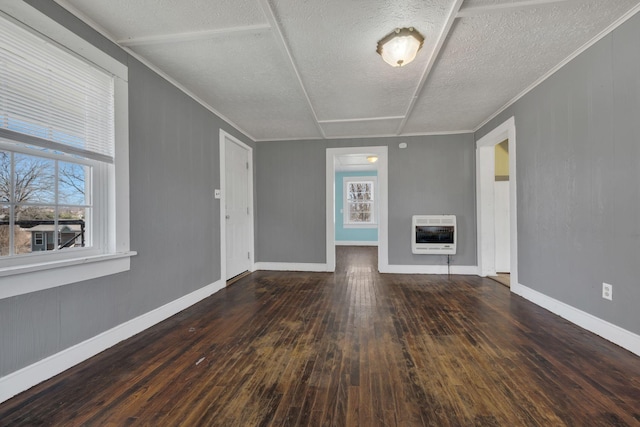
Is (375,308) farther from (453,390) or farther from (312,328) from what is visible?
(453,390)

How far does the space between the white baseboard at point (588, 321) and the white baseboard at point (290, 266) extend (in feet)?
9.84

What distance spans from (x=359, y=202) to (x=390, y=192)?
399cm

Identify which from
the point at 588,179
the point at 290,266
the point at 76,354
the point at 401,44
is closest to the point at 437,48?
the point at 401,44

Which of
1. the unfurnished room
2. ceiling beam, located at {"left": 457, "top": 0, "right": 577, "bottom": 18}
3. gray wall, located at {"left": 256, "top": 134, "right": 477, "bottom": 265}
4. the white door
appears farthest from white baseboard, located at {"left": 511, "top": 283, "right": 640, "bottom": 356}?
the white door

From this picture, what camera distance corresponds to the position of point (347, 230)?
8.71 metres

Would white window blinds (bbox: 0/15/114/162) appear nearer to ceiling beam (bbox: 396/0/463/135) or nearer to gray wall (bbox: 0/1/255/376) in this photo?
gray wall (bbox: 0/1/255/376)

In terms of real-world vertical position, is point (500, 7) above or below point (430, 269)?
above

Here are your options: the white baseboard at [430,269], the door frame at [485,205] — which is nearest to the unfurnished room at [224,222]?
the door frame at [485,205]

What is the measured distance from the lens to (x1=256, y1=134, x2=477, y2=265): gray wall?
448cm

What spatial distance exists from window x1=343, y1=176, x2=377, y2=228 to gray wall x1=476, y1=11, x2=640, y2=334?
5505 mm

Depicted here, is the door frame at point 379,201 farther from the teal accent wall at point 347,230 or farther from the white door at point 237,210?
the teal accent wall at point 347,230

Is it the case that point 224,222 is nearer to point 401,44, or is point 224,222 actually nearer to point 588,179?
point 401,44

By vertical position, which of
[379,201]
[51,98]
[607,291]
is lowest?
[607,291]

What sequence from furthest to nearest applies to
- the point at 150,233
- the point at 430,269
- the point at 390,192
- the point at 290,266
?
the point at 290,266, the point at 390,192, the point at 430,269, the point at 150,233
